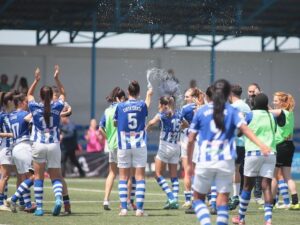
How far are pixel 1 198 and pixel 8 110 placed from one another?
1570 millimetres

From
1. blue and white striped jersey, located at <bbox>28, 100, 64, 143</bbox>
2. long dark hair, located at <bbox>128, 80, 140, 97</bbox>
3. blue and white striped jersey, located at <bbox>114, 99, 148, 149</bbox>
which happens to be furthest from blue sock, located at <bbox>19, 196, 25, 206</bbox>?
long dark hair, located at <bbox>128, 80, 140, 97</bbox>

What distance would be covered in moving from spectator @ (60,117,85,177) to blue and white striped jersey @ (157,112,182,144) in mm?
12526

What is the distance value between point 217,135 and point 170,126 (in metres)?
7.13

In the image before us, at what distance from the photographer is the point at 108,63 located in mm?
45312

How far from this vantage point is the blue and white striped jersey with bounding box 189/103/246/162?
1359cm

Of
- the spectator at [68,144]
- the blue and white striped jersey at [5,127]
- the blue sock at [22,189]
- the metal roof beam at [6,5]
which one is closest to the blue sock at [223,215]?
the blue sock at [22,189]

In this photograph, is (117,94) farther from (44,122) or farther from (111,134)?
(44,122)

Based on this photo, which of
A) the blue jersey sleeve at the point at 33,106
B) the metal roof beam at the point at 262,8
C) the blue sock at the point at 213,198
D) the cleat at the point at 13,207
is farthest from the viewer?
the metal roof beam at the point at 262,8

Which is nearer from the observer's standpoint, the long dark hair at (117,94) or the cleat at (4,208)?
the cleat at (4,208)

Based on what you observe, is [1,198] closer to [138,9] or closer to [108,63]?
[138,9]

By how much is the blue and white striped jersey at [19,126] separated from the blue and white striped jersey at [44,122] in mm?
909

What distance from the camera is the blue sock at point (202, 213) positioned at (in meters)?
13.3

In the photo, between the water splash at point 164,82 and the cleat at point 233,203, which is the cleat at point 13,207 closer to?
the cleat at point 233,203

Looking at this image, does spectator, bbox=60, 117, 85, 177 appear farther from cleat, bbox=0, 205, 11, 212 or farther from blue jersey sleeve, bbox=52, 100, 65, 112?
blue jersey sleeve, bbox=52, 100, 65, 112
